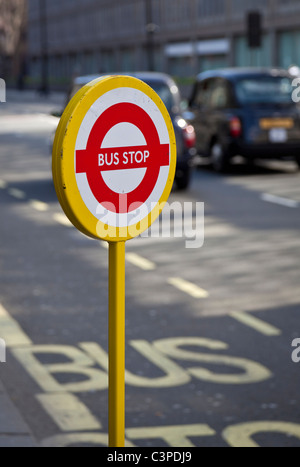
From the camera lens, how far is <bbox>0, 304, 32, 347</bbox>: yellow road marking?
6930 millimetres

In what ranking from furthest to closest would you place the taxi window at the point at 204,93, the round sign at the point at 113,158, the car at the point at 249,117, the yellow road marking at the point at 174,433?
1. the taxi window at the point at 204,93
2. the car at the point at 249,117
3. the yellow road marking at the point at 174,433
4. the round sign at the point at 113,158

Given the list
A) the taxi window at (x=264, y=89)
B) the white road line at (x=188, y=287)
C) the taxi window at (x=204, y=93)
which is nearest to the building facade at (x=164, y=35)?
the taxi window at (x=204, y=93)

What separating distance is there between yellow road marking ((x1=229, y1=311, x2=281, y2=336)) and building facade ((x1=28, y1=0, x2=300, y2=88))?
31.9m

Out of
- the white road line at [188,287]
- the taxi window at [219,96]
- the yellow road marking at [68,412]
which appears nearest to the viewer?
the yellow road marking at [68,412]

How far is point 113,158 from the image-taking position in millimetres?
3143

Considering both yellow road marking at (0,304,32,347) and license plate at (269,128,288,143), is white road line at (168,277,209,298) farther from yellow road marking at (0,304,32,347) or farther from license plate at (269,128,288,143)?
license plate at (269,128,288,143)

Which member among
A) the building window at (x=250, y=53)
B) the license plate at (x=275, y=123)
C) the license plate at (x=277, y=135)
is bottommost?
the license plate at (x=277, y=135)

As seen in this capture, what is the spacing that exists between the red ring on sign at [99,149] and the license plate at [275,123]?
1453 cm

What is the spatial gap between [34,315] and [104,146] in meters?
4.72

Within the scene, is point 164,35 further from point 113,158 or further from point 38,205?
point 113,158

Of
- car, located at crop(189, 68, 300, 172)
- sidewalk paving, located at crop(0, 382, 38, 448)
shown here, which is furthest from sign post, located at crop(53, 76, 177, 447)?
car, located at crop(189, 68, 300, 172)

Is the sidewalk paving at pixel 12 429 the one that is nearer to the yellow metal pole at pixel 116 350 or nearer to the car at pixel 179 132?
the yellow metal pole at pixel 116 350

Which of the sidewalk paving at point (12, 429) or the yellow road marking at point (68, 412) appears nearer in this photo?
the sidewalk paving at point (12, 429)

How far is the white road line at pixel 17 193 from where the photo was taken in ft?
50.5
